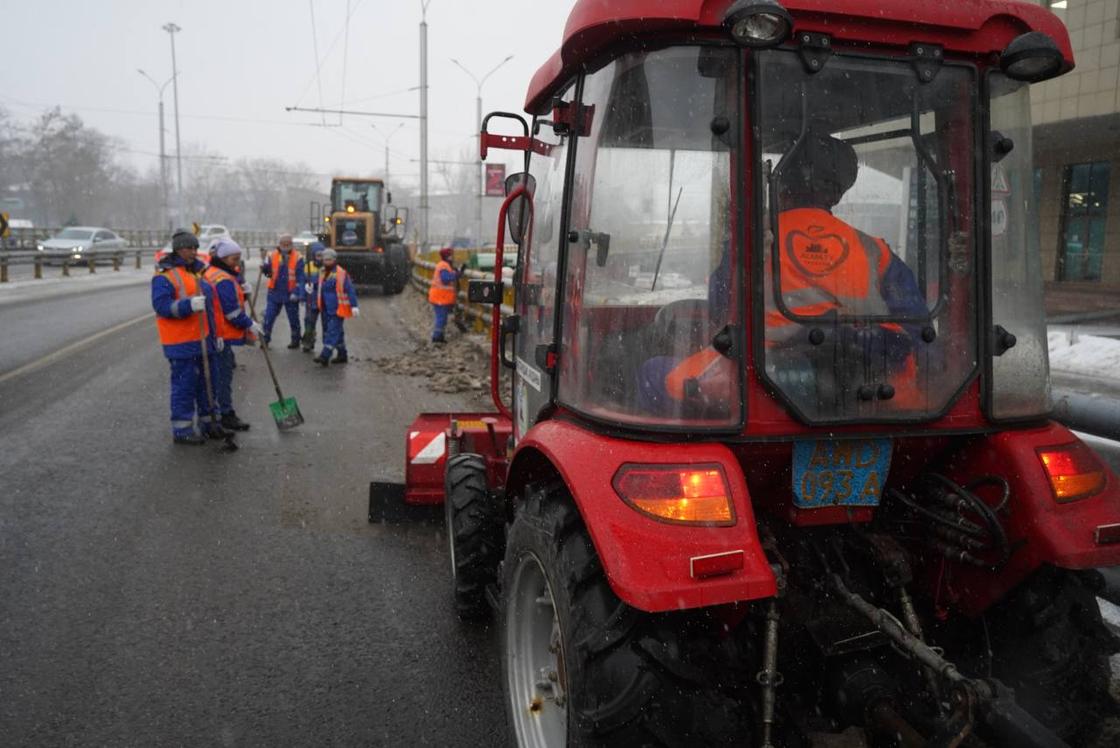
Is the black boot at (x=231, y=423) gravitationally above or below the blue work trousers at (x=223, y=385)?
below

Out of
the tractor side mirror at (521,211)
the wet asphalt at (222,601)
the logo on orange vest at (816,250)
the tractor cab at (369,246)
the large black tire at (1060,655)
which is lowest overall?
the wet asphalt at (222,601)

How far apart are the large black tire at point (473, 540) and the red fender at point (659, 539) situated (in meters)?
1.65

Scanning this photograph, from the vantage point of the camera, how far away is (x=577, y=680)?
7.20ft

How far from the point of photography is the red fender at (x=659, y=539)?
207cm

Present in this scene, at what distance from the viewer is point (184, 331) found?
7.95 metres

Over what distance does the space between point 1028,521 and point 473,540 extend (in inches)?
91.4

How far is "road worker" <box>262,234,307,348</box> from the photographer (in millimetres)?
14273

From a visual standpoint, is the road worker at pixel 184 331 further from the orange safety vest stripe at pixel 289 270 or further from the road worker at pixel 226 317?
the orange safety vest stripe at pixel 289 270

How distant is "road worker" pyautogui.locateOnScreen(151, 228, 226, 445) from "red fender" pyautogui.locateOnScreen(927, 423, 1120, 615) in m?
6.78

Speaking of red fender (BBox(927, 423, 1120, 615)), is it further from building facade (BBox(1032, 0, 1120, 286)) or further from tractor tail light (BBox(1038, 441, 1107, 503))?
building facade (BBox(1032, 0, 1120, 286))

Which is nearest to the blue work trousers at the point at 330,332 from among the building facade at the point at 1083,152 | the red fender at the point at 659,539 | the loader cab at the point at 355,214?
the red fender at the point at 659,539

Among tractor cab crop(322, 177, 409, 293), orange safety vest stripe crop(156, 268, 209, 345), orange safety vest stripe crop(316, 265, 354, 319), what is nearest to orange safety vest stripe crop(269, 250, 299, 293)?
orange safety vest stripe crop(316, 265, 354, 319)

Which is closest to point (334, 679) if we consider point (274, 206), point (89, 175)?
point (89, 175)

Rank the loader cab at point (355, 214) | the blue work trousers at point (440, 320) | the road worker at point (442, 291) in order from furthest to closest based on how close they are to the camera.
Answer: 1. the loader cab at point (355, 214)
2. the blue work trousers at point (440, 320)
3. the road worker at point (442, 291)
